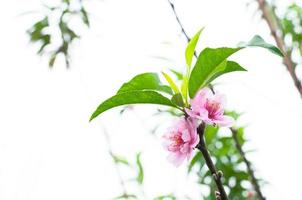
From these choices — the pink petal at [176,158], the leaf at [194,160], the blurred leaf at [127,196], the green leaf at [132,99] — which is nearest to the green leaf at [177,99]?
the green leaf at [132,99]

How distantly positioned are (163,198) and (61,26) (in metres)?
1.77

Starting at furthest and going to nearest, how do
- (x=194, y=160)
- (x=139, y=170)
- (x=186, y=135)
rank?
(x=139, y=170)
(x=194, y=160)
(x=186, y=135)

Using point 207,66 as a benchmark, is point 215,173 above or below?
below

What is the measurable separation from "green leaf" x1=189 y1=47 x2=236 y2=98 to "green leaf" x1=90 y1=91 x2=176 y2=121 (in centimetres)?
7

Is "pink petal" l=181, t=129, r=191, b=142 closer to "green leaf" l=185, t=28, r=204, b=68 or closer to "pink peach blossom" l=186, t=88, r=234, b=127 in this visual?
"pink peach blossom" l=186, t=88, r=234, b=127

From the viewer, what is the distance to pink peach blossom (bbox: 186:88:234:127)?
0.85 meters

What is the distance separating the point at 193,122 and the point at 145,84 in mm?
148

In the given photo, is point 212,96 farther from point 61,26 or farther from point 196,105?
point 61,26

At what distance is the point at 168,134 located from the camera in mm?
935

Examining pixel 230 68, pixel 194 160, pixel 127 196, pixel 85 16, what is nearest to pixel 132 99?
pixel 230 68

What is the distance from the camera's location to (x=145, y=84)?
3.08ft

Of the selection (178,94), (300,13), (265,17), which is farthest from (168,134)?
(300,13)

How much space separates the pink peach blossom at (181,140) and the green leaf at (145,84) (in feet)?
0.28

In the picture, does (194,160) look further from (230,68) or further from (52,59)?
(52,59)
